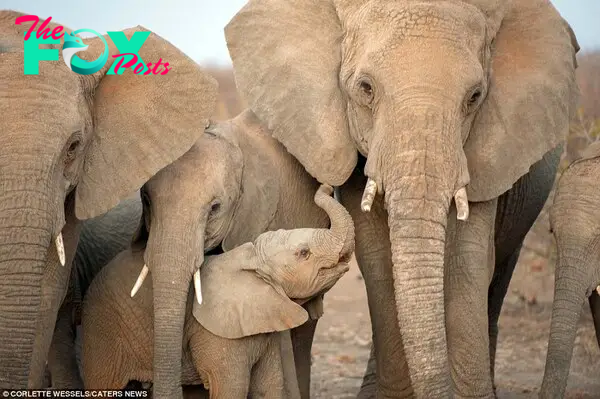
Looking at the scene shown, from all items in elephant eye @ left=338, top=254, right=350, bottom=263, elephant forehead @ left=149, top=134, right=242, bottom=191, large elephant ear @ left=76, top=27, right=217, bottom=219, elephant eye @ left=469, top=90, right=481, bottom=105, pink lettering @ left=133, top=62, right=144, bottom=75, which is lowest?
elephant eye @ left=338, top=254, right=350, bottom=263

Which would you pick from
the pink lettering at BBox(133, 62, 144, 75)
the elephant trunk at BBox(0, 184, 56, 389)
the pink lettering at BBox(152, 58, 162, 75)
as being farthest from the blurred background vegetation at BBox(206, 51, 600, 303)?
the elephant trunk at BBox(0, 184, 56, 389)

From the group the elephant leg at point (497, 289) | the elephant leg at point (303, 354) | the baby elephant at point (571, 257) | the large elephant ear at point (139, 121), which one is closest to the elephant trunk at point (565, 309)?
the baby elephant at point (571, 257)

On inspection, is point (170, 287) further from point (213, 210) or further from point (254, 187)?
point (254, 187)

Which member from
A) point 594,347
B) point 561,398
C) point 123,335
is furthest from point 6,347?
point 594,347

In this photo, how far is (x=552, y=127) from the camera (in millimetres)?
6980

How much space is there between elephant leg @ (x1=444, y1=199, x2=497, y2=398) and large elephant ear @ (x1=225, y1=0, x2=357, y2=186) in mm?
604

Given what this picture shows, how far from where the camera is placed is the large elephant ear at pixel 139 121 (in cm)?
637

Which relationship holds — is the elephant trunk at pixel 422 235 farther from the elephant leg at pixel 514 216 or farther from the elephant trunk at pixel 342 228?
the elephant leg at pixel 514 216

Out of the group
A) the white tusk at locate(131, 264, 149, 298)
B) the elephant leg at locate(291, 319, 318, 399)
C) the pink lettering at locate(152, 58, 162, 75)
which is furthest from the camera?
the elephant leg at locate(291, 319, 318, 399)

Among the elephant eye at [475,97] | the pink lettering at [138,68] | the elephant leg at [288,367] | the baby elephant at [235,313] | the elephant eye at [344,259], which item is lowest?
the elephant leg at [288,367]

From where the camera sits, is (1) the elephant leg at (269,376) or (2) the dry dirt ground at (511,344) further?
(2) the dry dirt ground at (511,344)

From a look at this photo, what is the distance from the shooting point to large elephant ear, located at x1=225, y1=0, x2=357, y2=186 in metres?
6.80

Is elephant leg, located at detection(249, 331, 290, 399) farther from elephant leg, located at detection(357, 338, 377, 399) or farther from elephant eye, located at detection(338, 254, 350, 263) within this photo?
elephant leg, located at detection(357, 338, 377, 399)

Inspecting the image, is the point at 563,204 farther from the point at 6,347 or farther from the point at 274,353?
the point at 6,347
